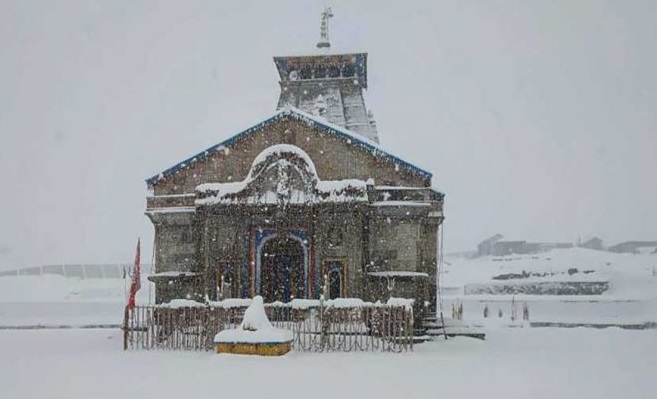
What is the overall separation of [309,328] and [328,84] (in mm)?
12781

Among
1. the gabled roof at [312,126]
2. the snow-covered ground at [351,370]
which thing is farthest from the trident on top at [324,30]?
the snow-covered ground at [351,370]

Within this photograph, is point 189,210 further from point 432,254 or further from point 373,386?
point 373,386

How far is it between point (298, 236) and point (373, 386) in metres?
9.64

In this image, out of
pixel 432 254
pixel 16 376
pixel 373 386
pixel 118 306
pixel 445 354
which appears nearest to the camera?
pixel 373 386

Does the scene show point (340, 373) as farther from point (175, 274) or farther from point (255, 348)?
point (175, 274)

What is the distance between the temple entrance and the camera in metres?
19.8

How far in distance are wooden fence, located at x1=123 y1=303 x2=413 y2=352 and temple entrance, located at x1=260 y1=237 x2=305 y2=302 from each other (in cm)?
356

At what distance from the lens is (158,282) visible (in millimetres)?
20531

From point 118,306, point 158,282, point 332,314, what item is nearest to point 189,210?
point 158,282

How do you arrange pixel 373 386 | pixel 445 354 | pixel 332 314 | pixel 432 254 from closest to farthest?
1. pixel 373 386
2. pixel 445 354
3. pixel 332 314
4. pixel 432 254

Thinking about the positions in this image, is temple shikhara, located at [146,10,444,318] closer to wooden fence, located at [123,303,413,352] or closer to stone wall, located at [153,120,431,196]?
stone wall, located at [153,120,431,196]

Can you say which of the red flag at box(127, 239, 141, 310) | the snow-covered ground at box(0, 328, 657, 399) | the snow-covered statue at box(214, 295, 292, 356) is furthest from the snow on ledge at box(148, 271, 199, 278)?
the snow-covered statue at box(214, 295, 292, 356)

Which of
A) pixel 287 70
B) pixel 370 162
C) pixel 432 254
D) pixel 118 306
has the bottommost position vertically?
pixel 118 306

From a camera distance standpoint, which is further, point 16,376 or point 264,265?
point 264,265
